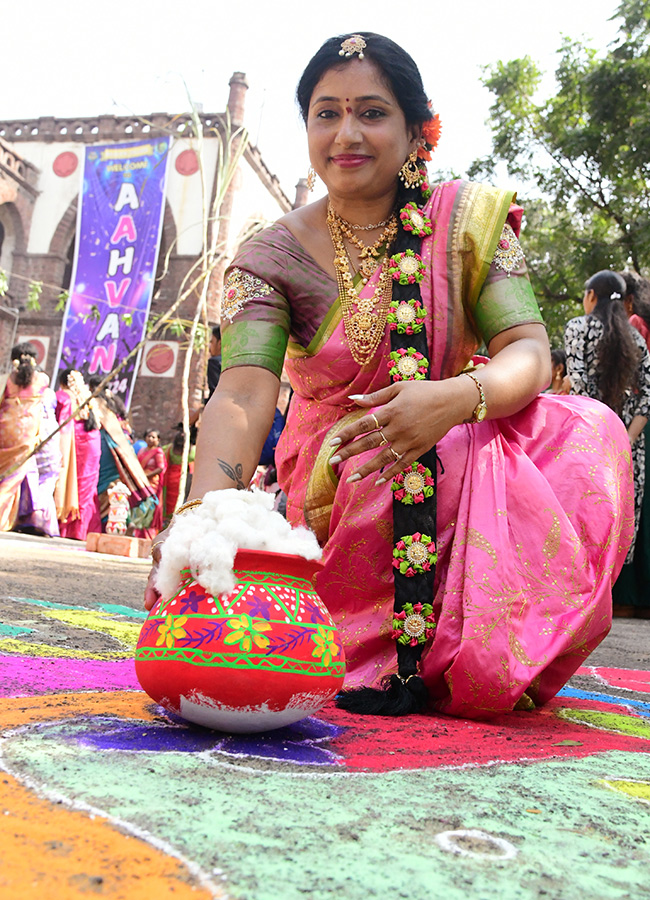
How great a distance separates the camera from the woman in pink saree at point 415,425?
60.1 inches

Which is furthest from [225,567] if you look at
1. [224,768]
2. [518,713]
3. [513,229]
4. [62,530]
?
[62,530]

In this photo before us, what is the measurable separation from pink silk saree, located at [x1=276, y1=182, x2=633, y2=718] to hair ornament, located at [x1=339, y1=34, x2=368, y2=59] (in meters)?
0.35

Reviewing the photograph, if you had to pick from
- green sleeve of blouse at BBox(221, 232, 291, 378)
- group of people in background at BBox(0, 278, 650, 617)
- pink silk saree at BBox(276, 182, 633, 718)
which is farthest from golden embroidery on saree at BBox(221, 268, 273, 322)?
group of people in background at BBox(0, 278, 650, 617)

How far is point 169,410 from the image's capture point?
15297mm

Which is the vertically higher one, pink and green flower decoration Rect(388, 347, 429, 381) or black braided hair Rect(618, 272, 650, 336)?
black braided hair Rect(618, 272, 650, 336)

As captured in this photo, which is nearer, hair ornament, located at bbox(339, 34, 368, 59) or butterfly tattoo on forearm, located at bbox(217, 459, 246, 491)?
butterfly tattoo on forearm, located at bbox(217, 459, 246, 491)

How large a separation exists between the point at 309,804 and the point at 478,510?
2.83 feet

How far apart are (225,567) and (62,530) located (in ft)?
25.5

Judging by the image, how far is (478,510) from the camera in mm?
1612

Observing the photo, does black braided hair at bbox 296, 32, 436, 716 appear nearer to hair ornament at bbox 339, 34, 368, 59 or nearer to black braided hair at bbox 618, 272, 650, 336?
hair ornament at bbox 339, 34, 368, 59

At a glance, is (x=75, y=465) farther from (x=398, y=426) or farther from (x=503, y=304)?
(x=398, y=426)

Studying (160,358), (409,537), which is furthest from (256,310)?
(160,358)

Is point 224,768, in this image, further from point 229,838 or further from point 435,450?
point 435,450

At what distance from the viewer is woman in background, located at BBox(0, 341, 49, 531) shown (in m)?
7.12
